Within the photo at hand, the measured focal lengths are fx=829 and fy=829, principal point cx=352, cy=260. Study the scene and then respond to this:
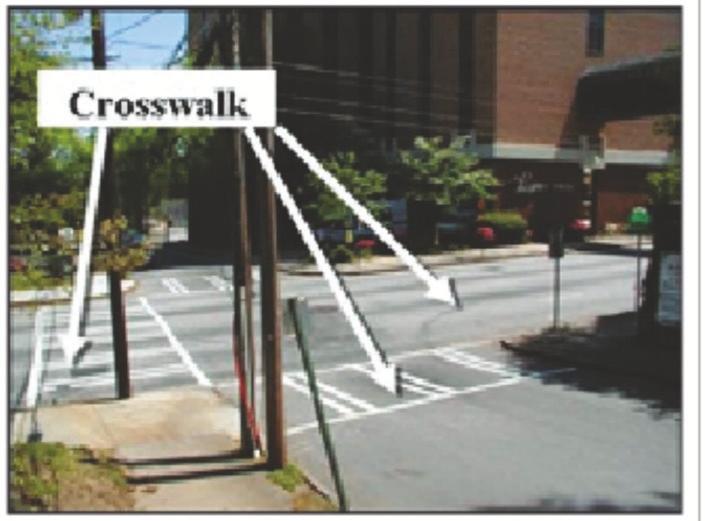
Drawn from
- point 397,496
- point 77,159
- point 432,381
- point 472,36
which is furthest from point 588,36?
point 397,496

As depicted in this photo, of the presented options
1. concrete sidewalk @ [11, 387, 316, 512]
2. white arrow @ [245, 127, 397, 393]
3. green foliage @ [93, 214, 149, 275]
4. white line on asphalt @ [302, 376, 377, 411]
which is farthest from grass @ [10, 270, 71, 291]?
white line on asphalt @ [302, 376, 377, 411]

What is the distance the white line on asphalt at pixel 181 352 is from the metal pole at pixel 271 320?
17.6ft

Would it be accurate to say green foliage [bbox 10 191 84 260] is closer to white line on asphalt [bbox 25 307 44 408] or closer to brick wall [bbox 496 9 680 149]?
white line on asphalt [bbox 25 307 44 408]

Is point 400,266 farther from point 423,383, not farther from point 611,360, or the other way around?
point 423,383

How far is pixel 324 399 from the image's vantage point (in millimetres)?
14055

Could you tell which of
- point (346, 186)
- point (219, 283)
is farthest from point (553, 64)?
point (219, 283)

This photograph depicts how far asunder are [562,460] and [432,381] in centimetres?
476

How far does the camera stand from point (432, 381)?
601 inches

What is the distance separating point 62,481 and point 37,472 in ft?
0.90

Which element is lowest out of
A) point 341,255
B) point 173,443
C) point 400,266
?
point 173,443

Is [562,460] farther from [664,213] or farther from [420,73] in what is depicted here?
[420,73]

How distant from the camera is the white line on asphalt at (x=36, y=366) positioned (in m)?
14.5

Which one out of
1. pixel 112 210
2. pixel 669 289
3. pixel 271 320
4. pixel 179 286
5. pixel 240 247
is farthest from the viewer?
pixel 179 286
